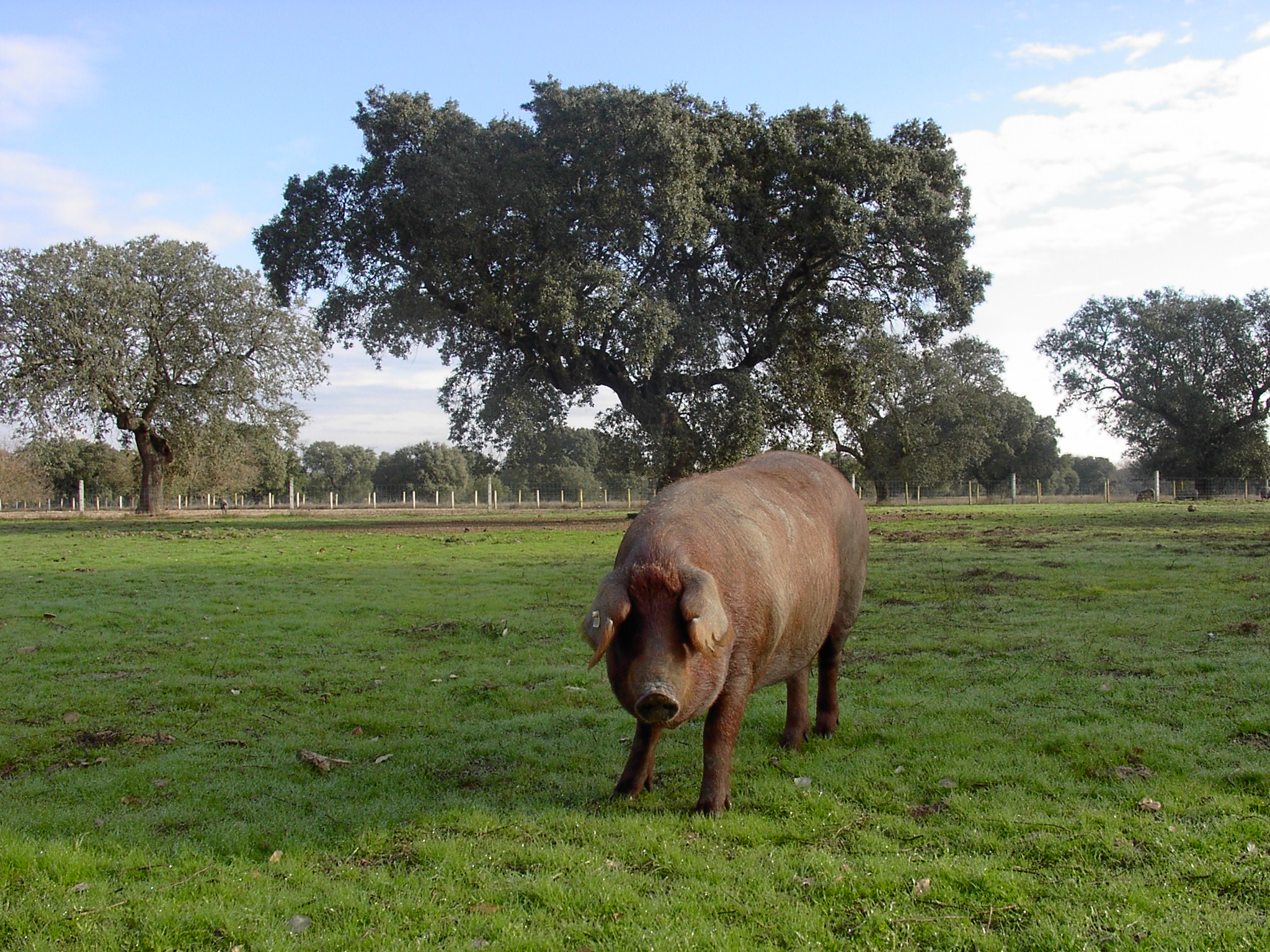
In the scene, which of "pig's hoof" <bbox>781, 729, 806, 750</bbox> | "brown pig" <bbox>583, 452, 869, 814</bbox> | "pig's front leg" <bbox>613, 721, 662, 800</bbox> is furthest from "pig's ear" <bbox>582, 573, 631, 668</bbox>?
"pig's hoof" <bbox>781, 729, 806, 750</bbox>

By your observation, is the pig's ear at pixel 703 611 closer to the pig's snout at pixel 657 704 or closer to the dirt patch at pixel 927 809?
the pig's snout at pixel 657 704

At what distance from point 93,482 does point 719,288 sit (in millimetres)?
69595

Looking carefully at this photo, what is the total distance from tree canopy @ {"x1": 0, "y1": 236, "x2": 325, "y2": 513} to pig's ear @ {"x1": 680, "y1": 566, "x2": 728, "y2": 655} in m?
37.6

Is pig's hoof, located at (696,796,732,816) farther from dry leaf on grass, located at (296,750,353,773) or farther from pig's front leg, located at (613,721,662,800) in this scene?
dry leaf on grass, located at (296,750,353,773)

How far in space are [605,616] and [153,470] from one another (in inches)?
1672

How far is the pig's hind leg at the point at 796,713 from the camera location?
6352mm

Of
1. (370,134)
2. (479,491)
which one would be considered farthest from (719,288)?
(479,491)

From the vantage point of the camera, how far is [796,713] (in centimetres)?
646

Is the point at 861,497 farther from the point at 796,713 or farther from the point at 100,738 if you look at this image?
the point at 100,738

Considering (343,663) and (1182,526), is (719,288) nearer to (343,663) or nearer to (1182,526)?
(1182,526)

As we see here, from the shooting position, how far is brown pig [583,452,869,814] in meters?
4.71

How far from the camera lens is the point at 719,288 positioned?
3044 cm

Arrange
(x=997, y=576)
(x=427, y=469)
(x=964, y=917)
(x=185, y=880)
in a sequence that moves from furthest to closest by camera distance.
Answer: (x=427, y=469), (x=997, y=576), (x=185, y=880), (x=964, y=917)

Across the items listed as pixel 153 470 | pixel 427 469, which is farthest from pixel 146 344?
pixel 427 469
